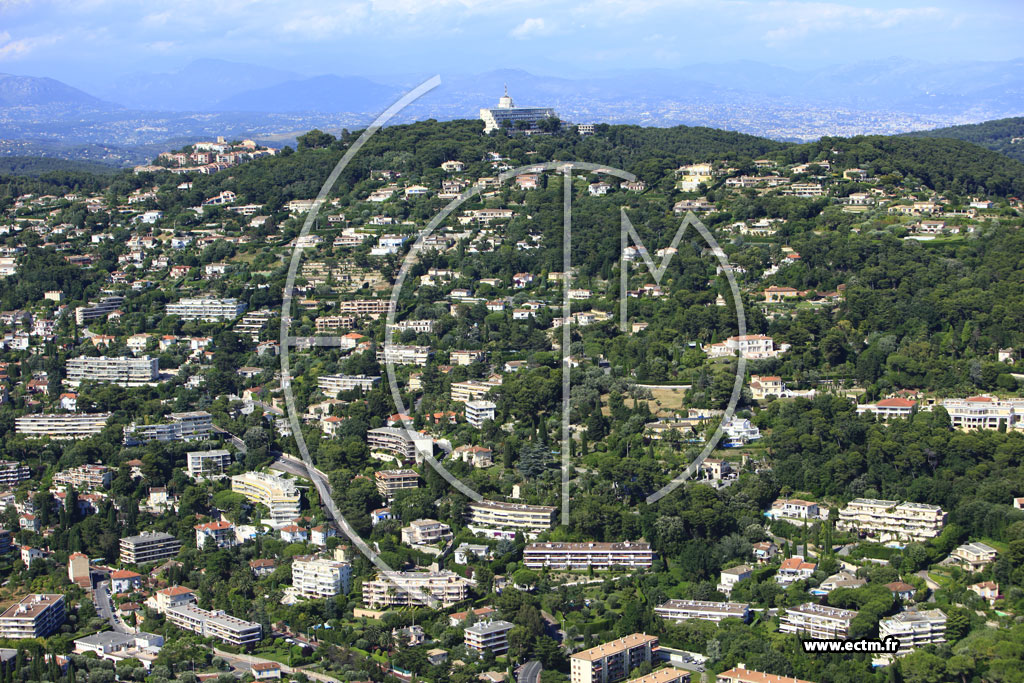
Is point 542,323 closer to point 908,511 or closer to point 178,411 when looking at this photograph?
point 178,411

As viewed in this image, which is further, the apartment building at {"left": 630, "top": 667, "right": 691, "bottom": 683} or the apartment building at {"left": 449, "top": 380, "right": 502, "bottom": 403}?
the apartment building at {"left": 449, "top": 380, "right": 502, "bottom": 403}

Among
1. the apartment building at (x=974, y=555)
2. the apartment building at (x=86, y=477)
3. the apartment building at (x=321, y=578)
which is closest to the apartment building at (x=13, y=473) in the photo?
the apartment building at (x=86, y=477)

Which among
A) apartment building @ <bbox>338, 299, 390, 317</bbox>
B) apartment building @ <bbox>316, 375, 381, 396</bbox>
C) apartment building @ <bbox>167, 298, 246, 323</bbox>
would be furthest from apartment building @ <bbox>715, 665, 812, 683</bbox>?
apartment building @ <bbox>167, 298, 246, 323</bbox>

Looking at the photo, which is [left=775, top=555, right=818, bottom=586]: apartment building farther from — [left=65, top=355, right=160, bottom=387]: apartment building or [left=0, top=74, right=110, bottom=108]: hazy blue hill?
[left=0, top=74, right=110, bottom=108]: hazy blue hill

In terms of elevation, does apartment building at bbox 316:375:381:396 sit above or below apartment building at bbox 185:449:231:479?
above

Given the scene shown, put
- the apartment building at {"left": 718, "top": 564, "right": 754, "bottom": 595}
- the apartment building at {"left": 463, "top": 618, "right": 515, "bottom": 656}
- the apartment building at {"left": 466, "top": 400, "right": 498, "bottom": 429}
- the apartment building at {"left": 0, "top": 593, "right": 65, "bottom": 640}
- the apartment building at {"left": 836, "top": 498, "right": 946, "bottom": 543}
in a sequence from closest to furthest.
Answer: the apartment building at {"left": 463, "top": 618, "right": 515, "bottom": 656}
the apartment building at {"left": 0, "top": 593, "right": 65, "bottom": 640}
the apartment building at {"left": 718, "top": 564, "right": 754, "bottom": 595}
the apartment building at {"left": 836, "top": 498, "right": 946, "bottom": 543}
the apartment building at {"left": 466, "top": 400, "right": 498, "bottom": 429}

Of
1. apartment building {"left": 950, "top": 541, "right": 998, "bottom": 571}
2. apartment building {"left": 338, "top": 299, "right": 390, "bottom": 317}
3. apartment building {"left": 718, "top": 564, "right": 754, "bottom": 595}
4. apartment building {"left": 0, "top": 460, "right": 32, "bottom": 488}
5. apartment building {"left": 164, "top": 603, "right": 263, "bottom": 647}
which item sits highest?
apartment building {"left": 338, "top": 299, "right": 390, "bottom": 317}

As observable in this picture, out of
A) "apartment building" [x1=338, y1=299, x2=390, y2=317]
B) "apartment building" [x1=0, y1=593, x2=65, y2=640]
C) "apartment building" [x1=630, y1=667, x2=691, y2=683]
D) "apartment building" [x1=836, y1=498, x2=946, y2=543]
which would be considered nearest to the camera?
"apartment building" [x1=630, y1=667, x2=691, y2=683]

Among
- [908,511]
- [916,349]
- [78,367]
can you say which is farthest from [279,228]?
[908,511]
